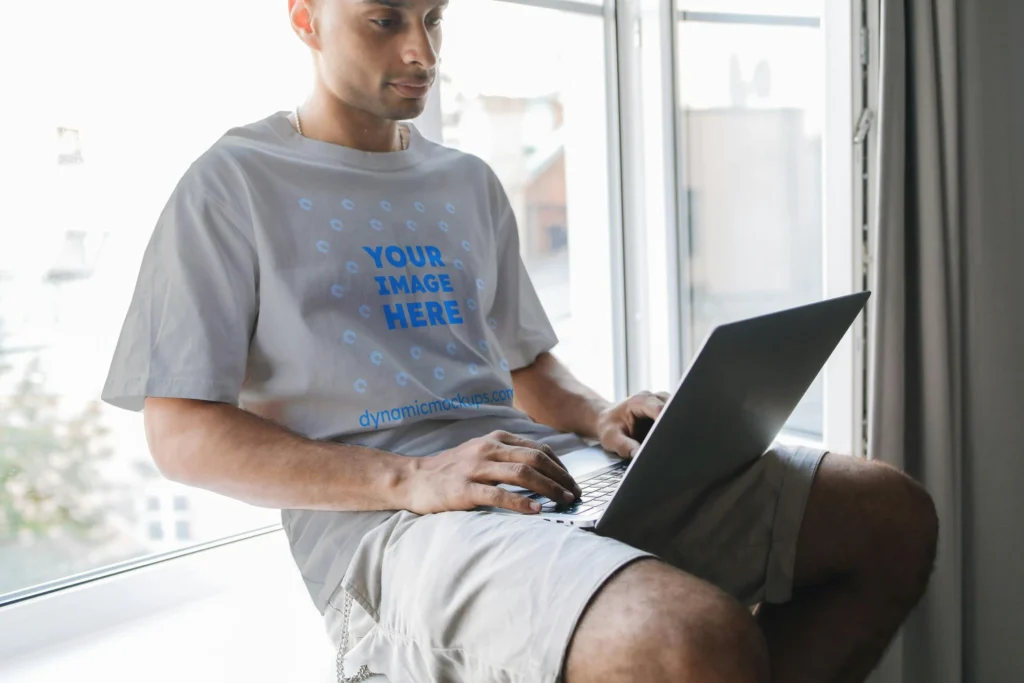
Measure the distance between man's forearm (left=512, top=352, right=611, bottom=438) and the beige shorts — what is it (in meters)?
0.29

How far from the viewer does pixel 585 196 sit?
2.54m

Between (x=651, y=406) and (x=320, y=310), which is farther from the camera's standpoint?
(x=651, y=406)

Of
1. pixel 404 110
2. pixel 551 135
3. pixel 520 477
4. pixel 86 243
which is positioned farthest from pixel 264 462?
pixel 551 135

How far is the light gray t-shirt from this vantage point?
3.38ft

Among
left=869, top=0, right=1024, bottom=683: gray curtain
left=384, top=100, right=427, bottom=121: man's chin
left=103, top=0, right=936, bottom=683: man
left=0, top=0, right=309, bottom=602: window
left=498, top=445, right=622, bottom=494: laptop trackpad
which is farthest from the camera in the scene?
left=869, top=0, right=1024, bottom=683: gray curtain

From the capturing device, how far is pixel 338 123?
1250 millimetres

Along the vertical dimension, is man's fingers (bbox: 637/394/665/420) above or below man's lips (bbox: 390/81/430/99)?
below

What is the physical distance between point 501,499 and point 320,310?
37 centimetres

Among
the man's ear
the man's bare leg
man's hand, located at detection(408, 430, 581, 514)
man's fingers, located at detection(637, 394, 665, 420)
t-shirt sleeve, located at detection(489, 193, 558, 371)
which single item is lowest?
the man's bare leg

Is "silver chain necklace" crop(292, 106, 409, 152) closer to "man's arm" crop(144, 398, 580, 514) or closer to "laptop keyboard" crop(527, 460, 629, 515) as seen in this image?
"man's arm" crop(144, 398, 580, 514)

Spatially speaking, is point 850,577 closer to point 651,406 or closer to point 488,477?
point 651,406

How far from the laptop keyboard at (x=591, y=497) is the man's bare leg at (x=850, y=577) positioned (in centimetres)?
25

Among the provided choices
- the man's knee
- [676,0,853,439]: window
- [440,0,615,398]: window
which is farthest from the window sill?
[676,0,853,439]: window

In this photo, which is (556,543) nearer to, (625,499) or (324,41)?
(625,499)
